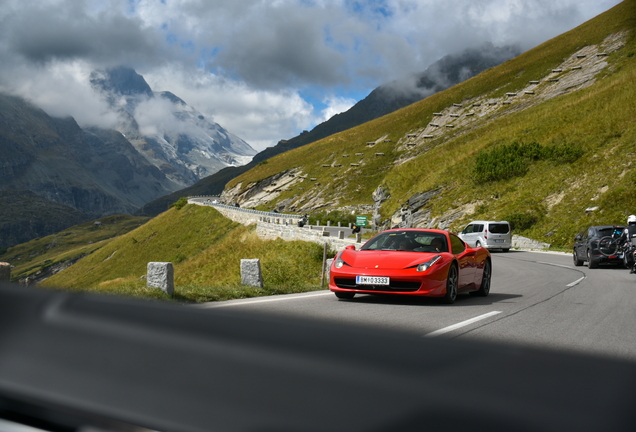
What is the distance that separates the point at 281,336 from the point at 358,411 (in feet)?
0.73

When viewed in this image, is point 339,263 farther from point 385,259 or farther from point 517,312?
point 517,312

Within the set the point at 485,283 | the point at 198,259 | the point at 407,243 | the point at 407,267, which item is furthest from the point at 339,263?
the point at 198,259

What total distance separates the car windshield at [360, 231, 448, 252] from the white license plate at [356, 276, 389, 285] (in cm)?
126

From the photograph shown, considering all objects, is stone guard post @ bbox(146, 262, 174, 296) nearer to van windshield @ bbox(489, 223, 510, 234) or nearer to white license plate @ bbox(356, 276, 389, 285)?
white license plate @ bbox(356, 276, 389, 285)

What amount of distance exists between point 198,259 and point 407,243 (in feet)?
111

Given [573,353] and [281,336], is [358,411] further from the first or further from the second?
[573,353]

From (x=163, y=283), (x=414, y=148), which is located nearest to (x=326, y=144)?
(x=414, y=148)

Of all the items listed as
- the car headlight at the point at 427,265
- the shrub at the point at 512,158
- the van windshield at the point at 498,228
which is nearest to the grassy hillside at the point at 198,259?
the car headlight at the point at 427,265

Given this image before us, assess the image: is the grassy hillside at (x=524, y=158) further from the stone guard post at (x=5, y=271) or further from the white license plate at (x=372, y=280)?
the stone guard post at (x=5, y=271)

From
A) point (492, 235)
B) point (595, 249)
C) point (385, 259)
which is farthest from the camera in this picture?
point (492, 235)

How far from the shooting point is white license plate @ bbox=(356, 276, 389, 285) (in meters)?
9.84

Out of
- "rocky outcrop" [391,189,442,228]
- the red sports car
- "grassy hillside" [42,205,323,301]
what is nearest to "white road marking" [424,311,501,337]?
the red sports car

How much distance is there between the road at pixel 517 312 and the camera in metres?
6.88

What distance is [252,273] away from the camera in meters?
13.1
